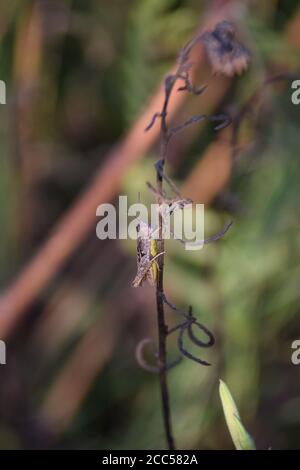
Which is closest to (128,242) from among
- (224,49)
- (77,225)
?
(77,225)

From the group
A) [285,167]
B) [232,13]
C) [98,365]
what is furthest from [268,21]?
[98,365]

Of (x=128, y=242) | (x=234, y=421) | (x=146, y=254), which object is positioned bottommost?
(x=234, y=421)

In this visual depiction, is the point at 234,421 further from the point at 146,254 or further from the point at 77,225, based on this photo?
the point at 77,225

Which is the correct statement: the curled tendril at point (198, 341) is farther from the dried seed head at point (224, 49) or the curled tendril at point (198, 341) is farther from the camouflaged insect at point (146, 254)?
the dried seed head at point (224, 49)

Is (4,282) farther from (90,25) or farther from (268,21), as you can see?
(268,21)

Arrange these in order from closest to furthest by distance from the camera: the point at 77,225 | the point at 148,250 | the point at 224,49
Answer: the point at 148,250 → the point at 224,49 → the point at 77,225

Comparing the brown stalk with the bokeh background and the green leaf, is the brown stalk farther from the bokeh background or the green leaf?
the green leaf
